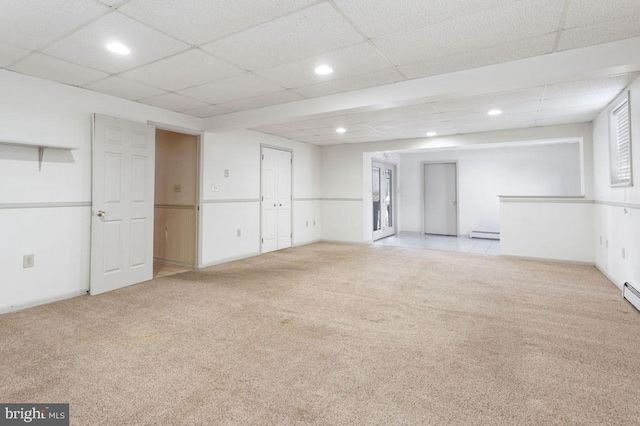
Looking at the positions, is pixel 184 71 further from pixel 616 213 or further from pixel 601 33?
pixel 616 213

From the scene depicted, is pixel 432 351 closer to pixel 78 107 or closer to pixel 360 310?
pixel 360 310

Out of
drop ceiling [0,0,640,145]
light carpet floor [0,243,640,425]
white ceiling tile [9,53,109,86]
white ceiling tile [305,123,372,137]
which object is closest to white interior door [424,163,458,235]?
white ceiling tile [305,123,372,137]

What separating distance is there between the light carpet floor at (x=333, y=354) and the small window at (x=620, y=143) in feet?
4.56

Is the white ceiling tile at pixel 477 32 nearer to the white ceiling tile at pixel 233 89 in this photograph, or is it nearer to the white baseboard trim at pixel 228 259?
the white ceiling tile at pixel 233 89

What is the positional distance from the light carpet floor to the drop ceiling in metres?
2.22

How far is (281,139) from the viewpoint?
6914 mm

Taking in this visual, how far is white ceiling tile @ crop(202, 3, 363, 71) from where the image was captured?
2.33 metres

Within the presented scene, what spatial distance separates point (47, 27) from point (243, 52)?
56.0 inches

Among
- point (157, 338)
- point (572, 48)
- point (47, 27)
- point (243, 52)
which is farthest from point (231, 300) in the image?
point (572, 48)

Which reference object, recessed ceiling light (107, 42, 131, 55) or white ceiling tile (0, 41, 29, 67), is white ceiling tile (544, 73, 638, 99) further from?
white ceiling tile (0, 41, 29, 67)

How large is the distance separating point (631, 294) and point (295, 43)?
4.17 m

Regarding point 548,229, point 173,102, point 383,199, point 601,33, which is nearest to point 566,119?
point 548,229

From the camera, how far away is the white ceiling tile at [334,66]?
288cm

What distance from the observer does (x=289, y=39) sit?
103 inches
